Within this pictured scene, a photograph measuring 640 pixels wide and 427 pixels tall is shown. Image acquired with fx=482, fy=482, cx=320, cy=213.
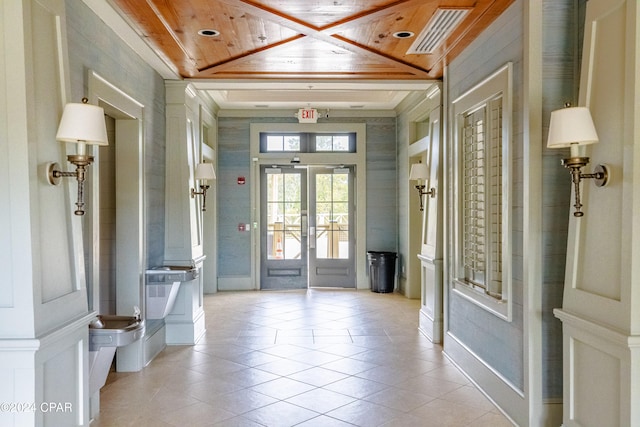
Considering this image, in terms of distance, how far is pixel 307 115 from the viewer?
845 centimetres

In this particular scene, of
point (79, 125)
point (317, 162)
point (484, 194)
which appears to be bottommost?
point (484, 194)

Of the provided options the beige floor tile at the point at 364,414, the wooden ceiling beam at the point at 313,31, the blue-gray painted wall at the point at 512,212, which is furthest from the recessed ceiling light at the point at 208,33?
the beige floor tile at the point at 364,414

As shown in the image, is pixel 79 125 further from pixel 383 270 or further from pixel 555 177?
pixel 383 270

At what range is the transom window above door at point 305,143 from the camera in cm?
885

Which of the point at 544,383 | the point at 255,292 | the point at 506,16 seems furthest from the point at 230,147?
the point at 544,383

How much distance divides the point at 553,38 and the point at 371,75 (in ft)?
7.90

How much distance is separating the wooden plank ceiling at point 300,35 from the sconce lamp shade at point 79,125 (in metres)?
1.27

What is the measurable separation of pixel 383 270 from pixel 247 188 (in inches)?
112

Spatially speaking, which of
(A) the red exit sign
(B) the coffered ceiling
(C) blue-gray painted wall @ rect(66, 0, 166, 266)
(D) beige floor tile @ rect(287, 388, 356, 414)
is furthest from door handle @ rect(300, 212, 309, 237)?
(D) beige floor tile @ rect(287, 388, 356, 414)

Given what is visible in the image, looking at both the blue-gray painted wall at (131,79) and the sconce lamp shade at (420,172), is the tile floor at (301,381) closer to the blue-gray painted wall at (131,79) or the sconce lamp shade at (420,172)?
the blue-gray painted wall at (131,79)

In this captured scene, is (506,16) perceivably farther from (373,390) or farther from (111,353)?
(111,353)

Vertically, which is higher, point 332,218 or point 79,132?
point 79,132

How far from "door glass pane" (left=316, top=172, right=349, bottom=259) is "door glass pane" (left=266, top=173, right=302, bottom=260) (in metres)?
0.41

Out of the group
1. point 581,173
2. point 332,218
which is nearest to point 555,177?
point 581,173
